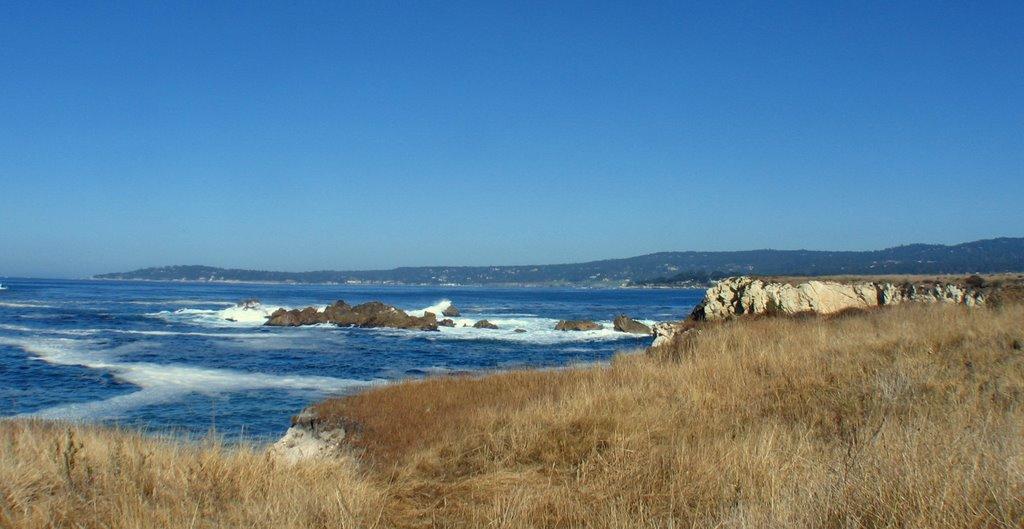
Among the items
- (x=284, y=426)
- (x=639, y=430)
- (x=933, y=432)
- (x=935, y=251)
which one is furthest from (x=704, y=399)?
(x=935, y=251)

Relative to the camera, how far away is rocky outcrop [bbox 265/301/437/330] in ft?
182

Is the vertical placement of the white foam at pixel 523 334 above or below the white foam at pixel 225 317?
below

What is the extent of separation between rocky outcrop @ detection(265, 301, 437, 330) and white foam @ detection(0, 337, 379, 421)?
2319cm

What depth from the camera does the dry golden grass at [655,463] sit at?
490 centimetres

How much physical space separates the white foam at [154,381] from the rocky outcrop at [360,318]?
2319 centimetres

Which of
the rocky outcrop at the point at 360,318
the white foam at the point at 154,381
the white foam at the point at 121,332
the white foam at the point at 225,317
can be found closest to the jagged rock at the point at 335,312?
the rocky outcrop at the point at 360,318

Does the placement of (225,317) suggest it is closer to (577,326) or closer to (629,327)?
(577,326)

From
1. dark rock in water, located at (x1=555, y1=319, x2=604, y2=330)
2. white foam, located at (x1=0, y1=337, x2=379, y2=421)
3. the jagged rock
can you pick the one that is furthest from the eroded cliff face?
the jagged rock

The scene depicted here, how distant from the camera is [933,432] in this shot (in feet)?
20.2

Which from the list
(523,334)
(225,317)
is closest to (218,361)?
(523,334)

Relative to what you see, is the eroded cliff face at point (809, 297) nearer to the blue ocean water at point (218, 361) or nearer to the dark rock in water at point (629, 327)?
the blue ocean water at point (218, 361)

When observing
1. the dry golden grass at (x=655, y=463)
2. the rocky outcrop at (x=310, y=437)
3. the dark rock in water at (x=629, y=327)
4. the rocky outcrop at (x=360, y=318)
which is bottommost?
the dark rock in water at (x=629, y=327)

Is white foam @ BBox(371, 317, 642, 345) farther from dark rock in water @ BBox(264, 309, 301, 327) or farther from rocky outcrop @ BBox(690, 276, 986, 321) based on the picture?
rocky outcrop @ BBox(690, 276, 986, 321)

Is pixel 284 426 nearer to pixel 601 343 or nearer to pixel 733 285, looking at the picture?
pixel 733 285
